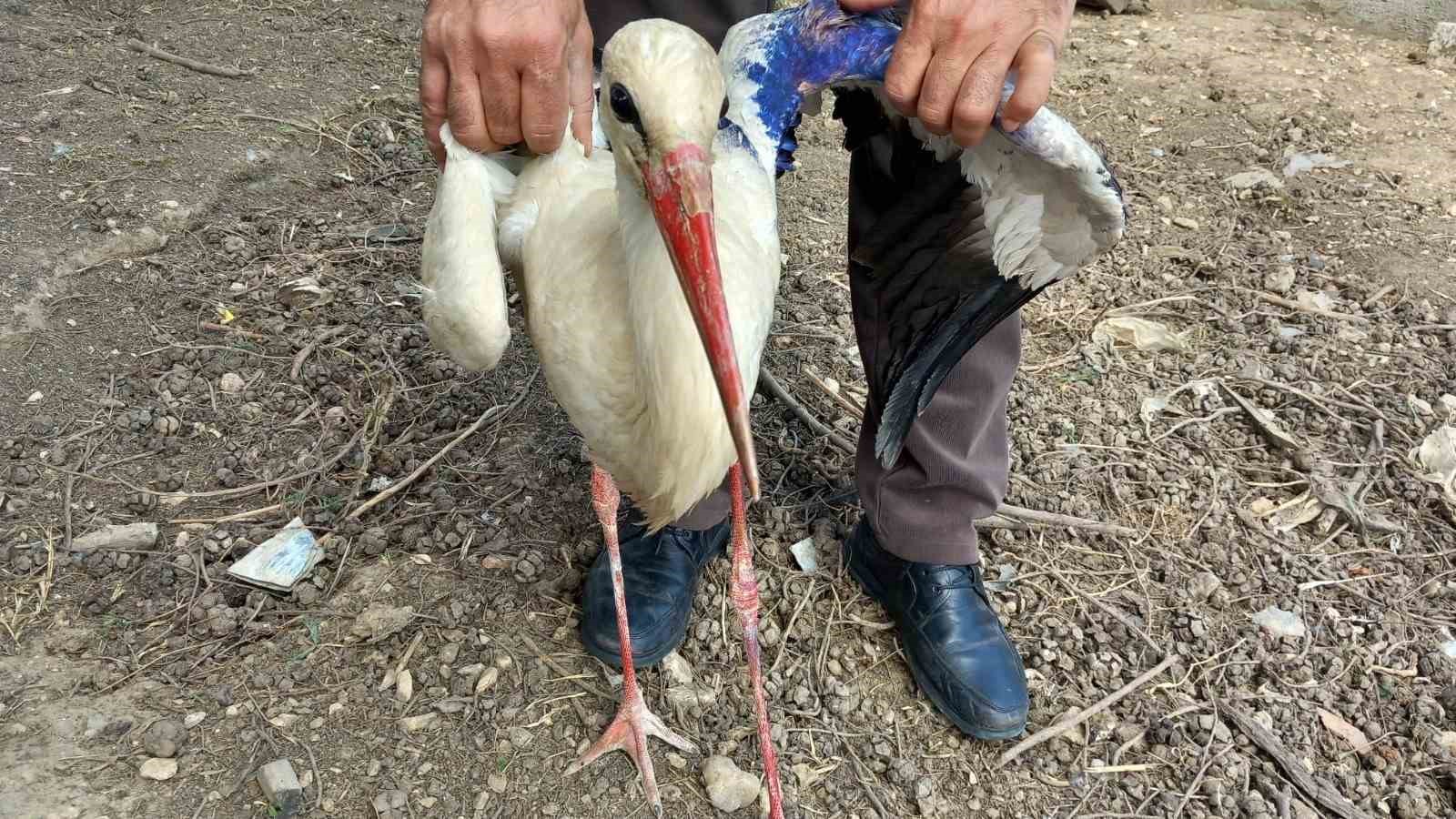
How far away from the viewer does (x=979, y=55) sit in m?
1.42

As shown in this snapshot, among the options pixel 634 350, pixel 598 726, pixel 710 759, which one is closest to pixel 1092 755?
pixel 710 759

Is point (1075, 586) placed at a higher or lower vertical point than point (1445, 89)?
lower

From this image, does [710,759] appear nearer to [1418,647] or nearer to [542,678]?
[542,678]

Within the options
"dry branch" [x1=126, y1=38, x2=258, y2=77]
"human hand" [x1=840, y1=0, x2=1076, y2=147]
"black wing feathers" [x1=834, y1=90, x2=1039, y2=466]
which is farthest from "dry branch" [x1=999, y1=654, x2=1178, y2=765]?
"dry branch" [x1=126, y1=38, x2=258, y2=77]

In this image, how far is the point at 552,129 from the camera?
1632 mm

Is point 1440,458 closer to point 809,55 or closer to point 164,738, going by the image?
point 809,55

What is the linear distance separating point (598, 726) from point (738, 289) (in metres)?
1.10

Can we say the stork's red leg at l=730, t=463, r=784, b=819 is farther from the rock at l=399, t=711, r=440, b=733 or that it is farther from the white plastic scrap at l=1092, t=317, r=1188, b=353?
the white plastic scrap at l=1092, t=317, r=1188, b=353

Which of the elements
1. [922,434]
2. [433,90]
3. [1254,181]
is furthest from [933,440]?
[1254,181]

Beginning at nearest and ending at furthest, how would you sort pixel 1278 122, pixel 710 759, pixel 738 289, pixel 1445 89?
pixel 738 289
pixel 710 759
pixel 1278 122
pixel 1445 89

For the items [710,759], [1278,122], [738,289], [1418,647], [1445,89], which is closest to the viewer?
[738,289]

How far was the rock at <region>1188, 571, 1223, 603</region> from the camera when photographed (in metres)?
2.43

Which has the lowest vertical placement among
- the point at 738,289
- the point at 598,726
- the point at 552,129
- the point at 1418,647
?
the point at 598,726

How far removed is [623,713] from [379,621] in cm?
62
